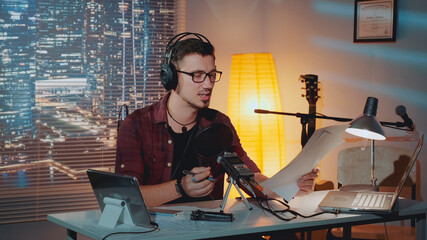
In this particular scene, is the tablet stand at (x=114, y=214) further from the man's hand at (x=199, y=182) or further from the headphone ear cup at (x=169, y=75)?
the headphone ear cup at (x=169, y=75)

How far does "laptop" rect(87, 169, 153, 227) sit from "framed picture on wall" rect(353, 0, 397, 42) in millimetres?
2388

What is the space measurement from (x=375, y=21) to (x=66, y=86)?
2.36 m

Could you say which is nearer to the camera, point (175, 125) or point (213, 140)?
point (213, 140)

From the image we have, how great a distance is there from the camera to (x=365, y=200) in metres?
2.34

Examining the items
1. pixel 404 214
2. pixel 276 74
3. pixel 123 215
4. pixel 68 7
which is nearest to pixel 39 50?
pixel 68 7

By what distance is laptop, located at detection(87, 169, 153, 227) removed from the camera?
74.5 inches

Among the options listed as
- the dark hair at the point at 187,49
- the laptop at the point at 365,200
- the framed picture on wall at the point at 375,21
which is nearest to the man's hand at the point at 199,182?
the laptop at the point at 365,200

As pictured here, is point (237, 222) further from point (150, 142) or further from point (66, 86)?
point (66, 86)

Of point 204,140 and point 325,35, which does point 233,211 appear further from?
point 325,35

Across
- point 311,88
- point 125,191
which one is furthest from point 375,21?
point 125,191

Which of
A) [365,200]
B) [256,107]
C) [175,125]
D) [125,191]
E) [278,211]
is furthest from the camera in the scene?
[256,107]

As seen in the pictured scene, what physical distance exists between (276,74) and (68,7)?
5.71 ft

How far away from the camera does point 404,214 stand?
227 cm

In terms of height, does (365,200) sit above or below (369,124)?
below
